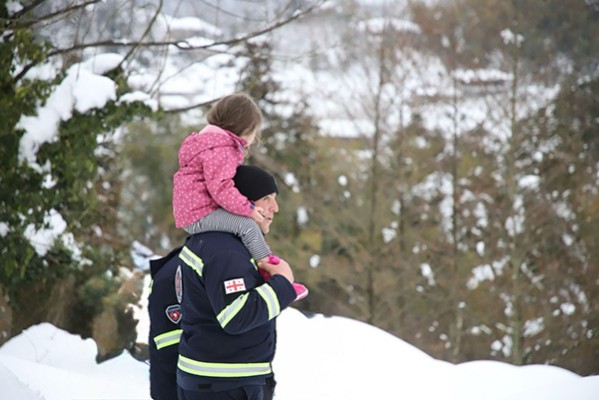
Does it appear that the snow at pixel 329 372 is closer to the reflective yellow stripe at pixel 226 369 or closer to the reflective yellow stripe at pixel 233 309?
the reflective yellow stripe at pixel 226 369

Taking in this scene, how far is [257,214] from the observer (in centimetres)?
274

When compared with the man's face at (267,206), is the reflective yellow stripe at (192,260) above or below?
below

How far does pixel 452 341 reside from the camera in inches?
693

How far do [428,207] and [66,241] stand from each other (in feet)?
39.0

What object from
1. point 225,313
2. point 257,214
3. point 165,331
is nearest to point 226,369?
point 225,313

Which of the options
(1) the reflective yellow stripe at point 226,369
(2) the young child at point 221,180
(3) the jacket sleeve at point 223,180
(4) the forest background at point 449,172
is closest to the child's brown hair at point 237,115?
(2) the young child at point 221,180

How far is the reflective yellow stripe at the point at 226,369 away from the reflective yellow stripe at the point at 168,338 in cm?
49

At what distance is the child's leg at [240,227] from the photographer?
2.70 metres

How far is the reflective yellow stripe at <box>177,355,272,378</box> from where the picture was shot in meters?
2.67

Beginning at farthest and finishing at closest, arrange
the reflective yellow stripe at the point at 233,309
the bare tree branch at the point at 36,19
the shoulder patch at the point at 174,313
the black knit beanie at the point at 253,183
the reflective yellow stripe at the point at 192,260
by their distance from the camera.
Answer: the bare tree branch at the point at 36,19 < the shoulder patch at the point at 174,313 < the black knit beanie at the point at 253,183 < the reflective yellow stripe at the point at 192,260 < the reflective yellow stripe at the point at 233,309

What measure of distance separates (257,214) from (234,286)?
0.96ft

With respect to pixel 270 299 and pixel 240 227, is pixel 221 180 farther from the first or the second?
pixel 270 299

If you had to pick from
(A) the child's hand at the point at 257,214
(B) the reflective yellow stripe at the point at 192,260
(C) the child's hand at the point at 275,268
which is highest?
(A) the child's hand at the point at 257,214

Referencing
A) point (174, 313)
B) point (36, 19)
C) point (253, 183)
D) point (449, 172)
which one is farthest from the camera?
point (449, 172)
